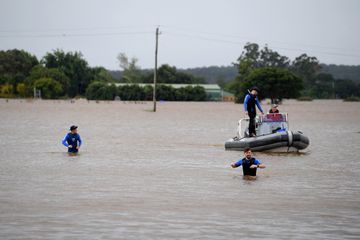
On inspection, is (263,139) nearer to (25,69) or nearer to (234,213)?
(234,213)

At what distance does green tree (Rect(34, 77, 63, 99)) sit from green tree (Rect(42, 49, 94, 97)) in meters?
7.80

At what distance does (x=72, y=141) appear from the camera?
22.7 meters

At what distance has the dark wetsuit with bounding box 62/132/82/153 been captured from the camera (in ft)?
72.9

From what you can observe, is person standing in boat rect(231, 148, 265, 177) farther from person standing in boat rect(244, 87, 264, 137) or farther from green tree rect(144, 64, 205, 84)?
green tree rect(144, 64, 205, 84)

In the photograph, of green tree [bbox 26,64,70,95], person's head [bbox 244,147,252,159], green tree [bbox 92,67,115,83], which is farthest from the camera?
green tree [bbox 92,67,115,83]

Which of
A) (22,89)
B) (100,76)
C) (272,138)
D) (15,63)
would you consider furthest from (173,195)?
(15,63)

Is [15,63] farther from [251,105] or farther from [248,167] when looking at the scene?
[248,167]

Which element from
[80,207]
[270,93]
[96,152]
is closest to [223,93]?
[270,93]

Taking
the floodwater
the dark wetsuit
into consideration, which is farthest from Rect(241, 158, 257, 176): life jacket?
the dark wetsuit

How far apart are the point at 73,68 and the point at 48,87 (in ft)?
39.0

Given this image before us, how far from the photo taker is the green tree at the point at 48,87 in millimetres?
141000

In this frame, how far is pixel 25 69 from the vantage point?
163250 millimetres

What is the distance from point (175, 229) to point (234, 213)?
1.77 metres

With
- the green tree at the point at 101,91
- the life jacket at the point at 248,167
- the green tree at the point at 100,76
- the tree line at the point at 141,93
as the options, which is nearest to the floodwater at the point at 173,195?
the life jacket at the point at 248,167
